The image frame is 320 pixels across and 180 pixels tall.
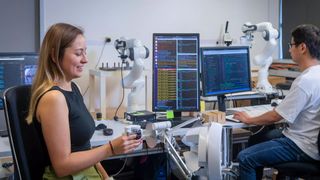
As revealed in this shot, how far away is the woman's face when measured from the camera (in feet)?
4.94

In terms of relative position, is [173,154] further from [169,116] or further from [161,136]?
[169,116]

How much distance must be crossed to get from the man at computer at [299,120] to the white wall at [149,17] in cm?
155

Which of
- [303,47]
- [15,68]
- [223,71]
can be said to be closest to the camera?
[15,68]

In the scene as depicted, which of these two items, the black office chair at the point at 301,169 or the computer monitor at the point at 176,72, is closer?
the black office chair at the point at 301,169

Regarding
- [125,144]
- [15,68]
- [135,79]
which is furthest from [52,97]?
[135,79]

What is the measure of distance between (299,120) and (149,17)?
234 centimetres

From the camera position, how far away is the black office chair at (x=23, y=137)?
141cm

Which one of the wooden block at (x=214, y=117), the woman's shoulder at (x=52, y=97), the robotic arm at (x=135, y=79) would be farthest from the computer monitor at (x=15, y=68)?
the wooden block at (x=214, y=117)

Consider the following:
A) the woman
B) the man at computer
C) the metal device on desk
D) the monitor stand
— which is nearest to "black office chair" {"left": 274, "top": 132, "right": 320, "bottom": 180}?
the man at computer

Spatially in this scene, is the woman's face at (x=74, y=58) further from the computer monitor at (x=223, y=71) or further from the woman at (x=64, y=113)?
the computer monitor at (x=223, y=71)

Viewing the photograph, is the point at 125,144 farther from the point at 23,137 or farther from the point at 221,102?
the point at 221,102

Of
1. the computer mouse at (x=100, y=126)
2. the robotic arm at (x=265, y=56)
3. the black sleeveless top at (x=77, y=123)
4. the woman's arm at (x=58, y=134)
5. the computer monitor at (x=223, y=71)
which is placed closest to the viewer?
the woman's arm at (x=58, y=134)

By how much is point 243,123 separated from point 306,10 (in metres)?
2.74

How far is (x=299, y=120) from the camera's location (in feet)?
8.11
